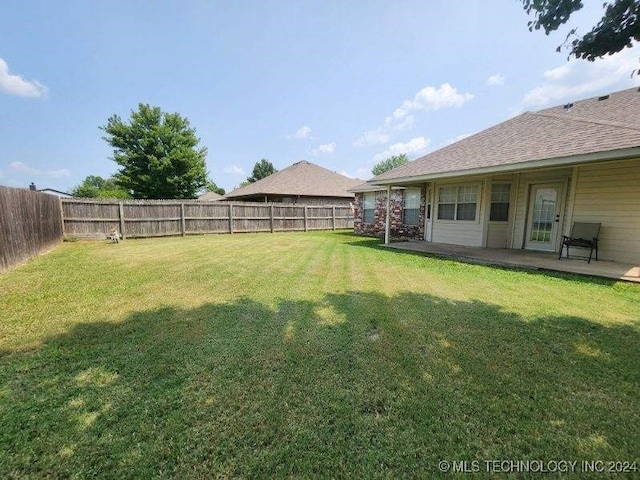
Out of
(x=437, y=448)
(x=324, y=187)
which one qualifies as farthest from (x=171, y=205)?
(x=437, y=448)

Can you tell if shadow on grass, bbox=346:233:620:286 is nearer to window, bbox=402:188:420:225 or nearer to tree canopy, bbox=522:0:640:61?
window, bbox=402:188:420:225

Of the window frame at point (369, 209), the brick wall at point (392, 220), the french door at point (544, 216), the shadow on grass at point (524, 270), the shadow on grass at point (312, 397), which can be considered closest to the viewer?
the shadow on grass at point (312, 397)

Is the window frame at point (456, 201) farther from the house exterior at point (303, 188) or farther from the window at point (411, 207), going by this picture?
the house exterior at point (303, 188)

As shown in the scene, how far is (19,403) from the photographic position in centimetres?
210

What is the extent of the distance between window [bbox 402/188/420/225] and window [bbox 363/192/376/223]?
2.28 m

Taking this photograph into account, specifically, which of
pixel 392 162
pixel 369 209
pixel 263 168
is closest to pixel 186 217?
pixel 369 209

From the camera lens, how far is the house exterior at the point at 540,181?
651 centimetres

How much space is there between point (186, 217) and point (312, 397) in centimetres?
1429

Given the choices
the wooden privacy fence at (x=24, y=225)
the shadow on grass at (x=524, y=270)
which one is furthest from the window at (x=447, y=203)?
the wooden privacy fence at (x=24, y=225)

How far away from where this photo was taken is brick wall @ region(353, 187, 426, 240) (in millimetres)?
12352

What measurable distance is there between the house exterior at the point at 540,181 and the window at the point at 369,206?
109 inches

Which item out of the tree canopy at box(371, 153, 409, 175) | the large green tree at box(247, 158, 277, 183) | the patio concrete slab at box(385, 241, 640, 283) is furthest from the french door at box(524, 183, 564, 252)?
the tree canopy at box(371, 153, 409, 175)

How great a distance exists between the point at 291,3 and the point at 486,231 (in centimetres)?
963

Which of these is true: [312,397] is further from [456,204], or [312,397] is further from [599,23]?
[456,204]
